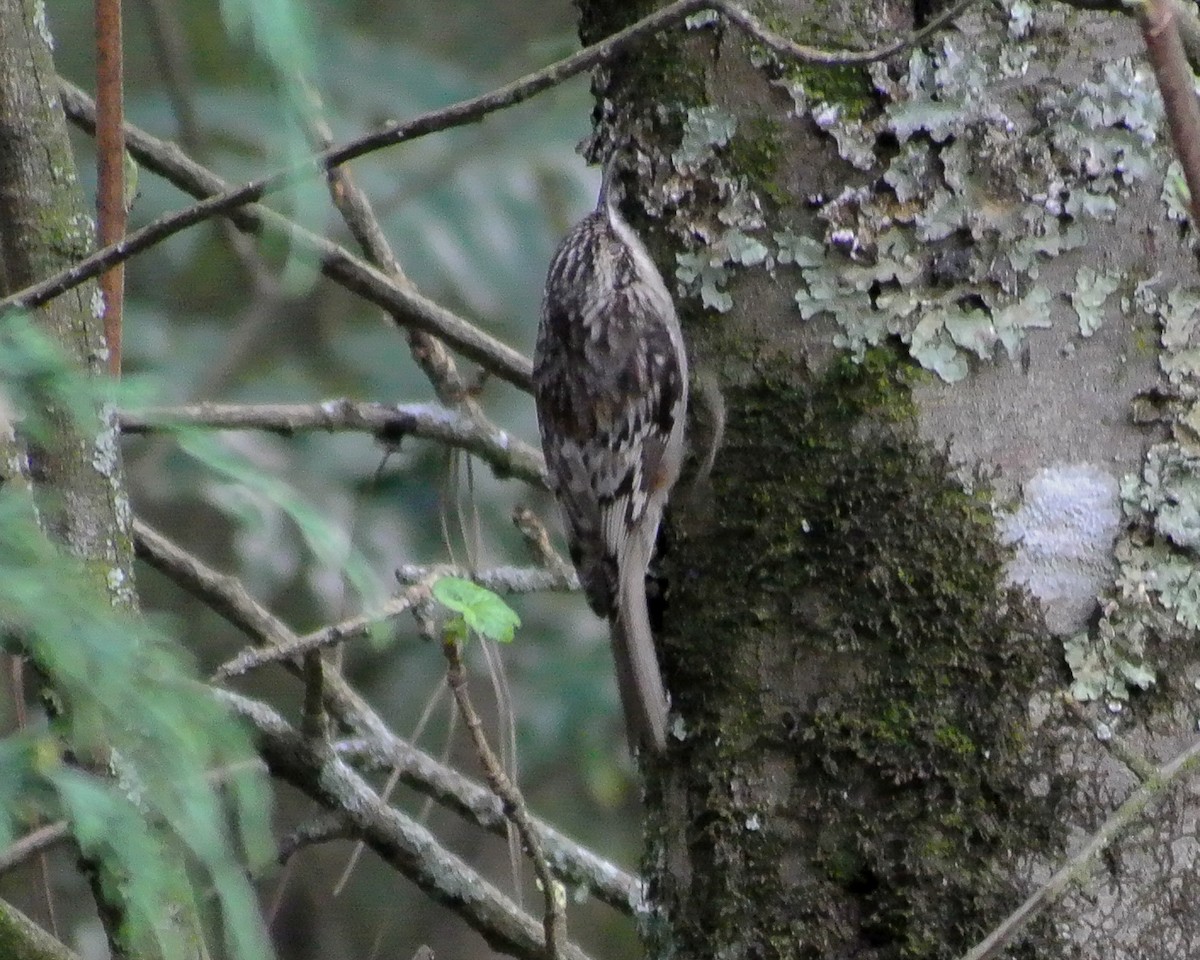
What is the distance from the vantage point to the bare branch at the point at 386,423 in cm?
280

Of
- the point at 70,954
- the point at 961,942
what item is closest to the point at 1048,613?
the point at 961,942

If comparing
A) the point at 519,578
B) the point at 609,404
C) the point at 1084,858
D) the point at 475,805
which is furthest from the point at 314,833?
the point at 1084,858

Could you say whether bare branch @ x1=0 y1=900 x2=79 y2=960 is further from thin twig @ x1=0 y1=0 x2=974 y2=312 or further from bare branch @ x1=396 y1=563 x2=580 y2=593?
thin twig @ x1=0 y1=0 x2=974 y2=312

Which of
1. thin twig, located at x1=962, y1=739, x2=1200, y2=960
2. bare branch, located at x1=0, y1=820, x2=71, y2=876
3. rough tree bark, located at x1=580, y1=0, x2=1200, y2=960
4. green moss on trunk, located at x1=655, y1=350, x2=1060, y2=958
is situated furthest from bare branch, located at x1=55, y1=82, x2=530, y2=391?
thin twig, located at x1=962, y1=739, x2=1200, y2=960

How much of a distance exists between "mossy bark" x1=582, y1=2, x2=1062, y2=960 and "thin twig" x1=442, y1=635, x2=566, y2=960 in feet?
0.49

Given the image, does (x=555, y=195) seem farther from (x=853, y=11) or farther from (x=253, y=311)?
(x=853, y=11)

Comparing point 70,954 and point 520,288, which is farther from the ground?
point 520,288

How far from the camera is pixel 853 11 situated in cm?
240

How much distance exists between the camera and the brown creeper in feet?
9.74

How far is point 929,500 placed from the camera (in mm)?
2248

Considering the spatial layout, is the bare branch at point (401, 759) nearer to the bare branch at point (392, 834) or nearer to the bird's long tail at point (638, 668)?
the bare branch at point (392, 834)

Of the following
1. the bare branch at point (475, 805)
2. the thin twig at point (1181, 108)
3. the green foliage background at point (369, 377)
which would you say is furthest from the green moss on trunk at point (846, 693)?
the green foliage background at point (369, 377)

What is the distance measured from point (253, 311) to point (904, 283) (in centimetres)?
274

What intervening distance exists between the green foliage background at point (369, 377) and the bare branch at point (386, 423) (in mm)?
460
